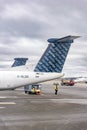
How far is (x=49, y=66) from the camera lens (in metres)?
33.4

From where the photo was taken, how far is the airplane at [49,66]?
3155 cm

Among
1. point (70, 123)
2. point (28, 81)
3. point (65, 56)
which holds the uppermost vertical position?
point (65, 56)

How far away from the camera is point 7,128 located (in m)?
15.7

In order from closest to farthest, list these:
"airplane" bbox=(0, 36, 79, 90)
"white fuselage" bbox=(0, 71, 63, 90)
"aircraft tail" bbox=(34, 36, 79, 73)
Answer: "white fuselage" bbox=(0, 71, 63, 90) < "airplane" bbox=(0, 36, 79, 90) < "aircraft tail" bbox=(34, 36, 79, 73)

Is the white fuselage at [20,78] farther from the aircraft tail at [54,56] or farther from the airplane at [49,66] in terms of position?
the aircraft tail at [54,56]

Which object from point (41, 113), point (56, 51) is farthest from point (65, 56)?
point (41, 113)

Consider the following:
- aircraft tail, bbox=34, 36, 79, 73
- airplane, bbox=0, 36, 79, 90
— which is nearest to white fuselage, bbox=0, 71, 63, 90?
airplane, bbox=0, 36, 79, 90

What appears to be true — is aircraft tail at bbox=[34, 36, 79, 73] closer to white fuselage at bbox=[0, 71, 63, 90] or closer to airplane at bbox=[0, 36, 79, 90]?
airplane at bbox=[0, 36, 79, 90]

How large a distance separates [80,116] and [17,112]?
4718mm

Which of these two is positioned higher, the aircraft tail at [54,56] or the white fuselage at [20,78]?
the aircraft tail at [54,56]

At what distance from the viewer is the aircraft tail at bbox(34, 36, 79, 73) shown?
33344mm

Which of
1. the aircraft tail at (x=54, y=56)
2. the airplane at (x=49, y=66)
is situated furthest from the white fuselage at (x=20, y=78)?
the aircraft tail at (x=54, y=56)

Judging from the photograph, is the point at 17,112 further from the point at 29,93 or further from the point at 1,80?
the point at 29,93

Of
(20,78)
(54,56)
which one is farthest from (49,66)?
(20,78)
